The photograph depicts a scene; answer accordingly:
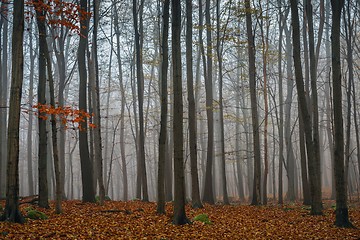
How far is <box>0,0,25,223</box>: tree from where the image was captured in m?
7.64

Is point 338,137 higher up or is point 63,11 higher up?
point 63,11

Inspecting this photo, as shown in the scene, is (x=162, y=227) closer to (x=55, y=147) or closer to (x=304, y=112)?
(x=55, y=147)

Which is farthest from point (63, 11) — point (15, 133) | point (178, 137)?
point (178, 137)

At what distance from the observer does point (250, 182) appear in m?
26.7

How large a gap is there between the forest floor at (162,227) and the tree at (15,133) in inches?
14.7

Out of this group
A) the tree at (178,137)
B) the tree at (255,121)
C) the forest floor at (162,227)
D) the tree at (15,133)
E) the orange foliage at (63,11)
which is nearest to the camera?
the forest floor at (162,227)

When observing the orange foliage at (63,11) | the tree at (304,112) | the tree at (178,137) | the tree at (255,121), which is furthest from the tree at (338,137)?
the orange foliage at (63,11)

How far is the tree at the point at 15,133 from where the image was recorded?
301 inches

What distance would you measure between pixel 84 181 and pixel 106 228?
572cm

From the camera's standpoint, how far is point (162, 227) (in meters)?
8.35

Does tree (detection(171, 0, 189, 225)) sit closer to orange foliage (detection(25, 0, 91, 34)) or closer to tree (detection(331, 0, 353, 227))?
orange foliage (detection(25, 0, 91, 34))

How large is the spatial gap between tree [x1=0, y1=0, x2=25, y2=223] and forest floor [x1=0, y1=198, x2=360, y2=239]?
0.37 meters

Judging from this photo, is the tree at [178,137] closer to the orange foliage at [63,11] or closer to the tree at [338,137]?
the orange foliage at [63,11]

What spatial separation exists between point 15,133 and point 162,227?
13.7 feet
